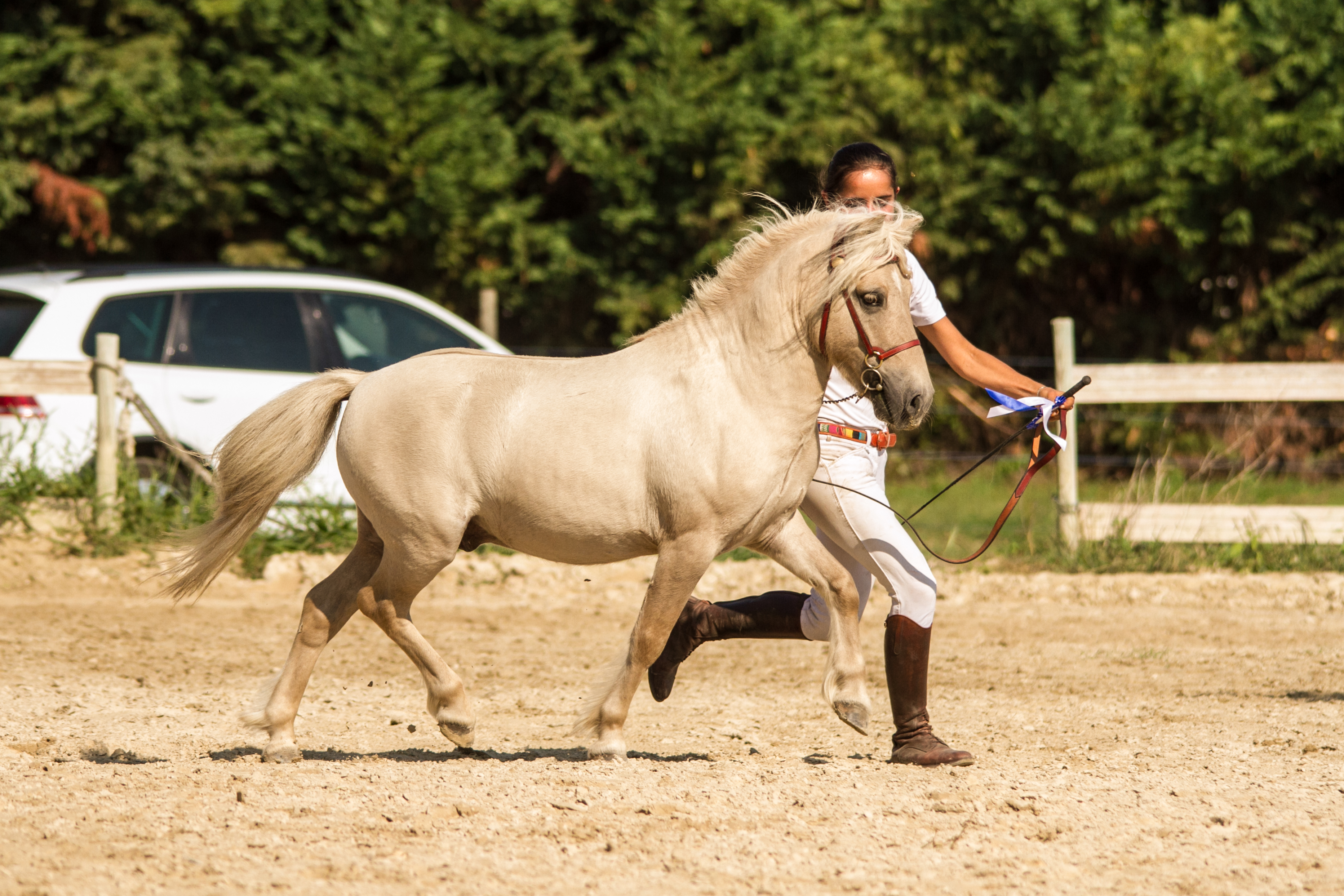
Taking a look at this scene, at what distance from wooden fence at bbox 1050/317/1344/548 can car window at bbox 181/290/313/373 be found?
4794mm

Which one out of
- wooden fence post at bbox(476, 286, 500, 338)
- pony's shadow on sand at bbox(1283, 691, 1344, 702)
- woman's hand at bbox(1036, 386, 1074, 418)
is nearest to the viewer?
woman's hand at bbox(1036, 386, 1074, 418)

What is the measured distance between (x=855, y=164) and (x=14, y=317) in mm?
5838

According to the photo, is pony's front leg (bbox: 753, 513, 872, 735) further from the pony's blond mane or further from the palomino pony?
the pony's blond mane

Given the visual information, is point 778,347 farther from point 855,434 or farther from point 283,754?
point 283,754

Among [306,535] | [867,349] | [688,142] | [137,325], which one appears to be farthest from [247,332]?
[867,349]

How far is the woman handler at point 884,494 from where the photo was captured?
4.45 meters

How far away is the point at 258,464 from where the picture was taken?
4.68m

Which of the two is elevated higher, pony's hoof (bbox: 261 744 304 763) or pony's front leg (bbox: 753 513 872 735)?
pony's front leg (bbox: 753 513 872 735)

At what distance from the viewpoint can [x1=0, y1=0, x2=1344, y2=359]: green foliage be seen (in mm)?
11219

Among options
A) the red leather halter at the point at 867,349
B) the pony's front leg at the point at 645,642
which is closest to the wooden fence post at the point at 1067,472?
the red leather halter at the point at 867,349

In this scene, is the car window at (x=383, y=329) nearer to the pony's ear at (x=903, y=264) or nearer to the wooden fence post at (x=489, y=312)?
the wooden fence post at (x=489, y=312)

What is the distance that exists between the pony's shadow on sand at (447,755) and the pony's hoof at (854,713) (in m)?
0.50

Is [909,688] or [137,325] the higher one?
[137,325]

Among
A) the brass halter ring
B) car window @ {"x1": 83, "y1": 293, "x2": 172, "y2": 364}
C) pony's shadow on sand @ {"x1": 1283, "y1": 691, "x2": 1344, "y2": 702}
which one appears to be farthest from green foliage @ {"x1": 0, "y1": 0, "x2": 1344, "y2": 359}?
the brass halter ring
